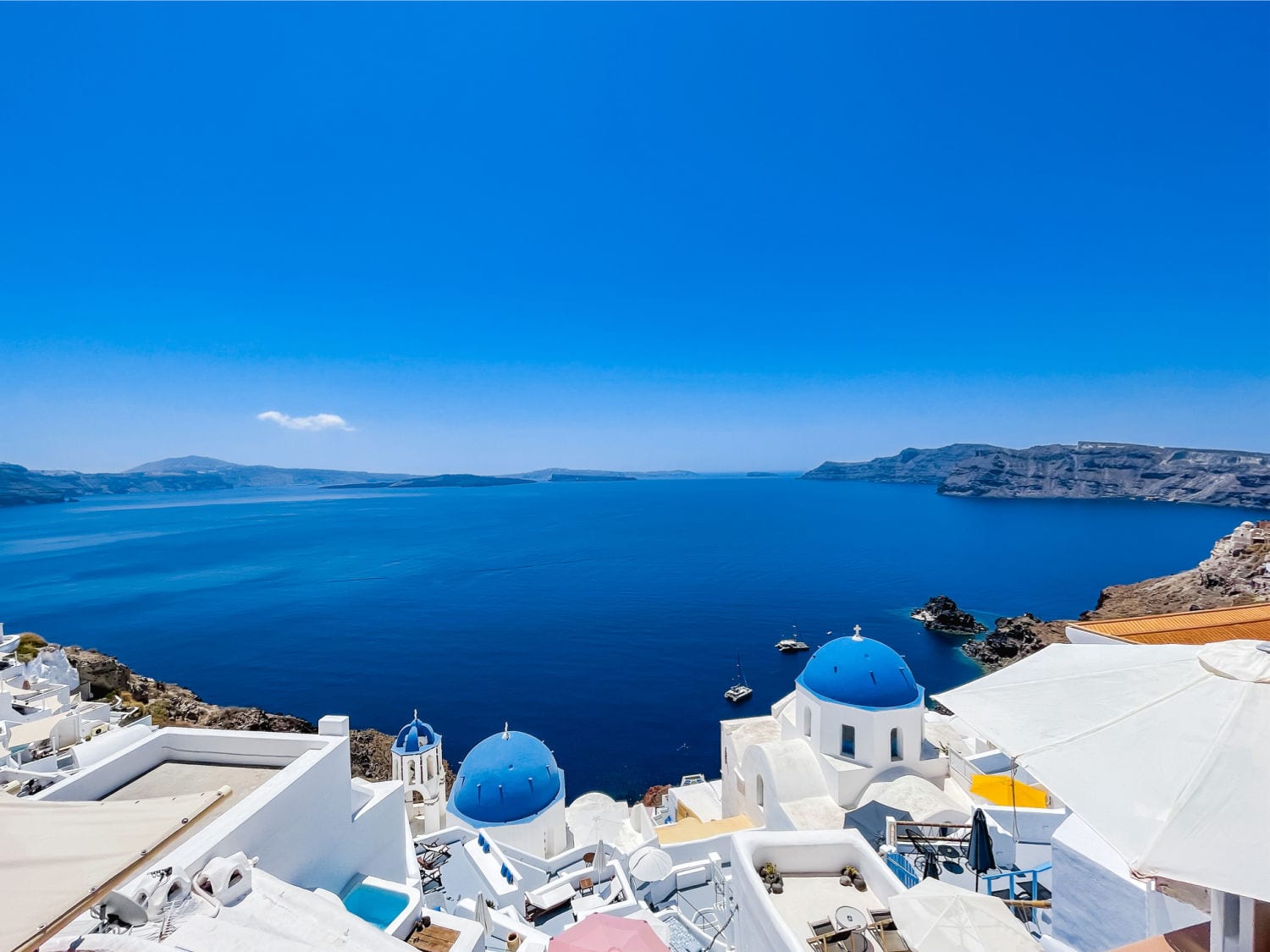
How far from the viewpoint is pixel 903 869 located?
1134cm

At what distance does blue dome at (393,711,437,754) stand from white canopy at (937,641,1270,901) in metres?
20.9

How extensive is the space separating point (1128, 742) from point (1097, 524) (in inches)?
5929

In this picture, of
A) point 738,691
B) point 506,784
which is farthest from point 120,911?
point 738,691

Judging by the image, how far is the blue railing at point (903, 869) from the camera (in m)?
11.0

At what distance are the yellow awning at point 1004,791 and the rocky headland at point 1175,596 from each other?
35.3 m

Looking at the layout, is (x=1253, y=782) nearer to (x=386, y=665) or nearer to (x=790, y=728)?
(x=790, y=728)

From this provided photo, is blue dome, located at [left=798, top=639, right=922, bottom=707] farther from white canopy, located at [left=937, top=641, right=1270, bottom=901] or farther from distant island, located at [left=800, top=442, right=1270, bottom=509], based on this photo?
distant island, located at [left=800, top=442, right=1270, bottom=509]

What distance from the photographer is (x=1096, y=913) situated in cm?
768

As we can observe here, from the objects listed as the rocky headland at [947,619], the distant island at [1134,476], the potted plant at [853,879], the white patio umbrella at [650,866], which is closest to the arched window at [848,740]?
the white patio umbrella at [650,866]

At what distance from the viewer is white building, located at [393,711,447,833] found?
2081 centimetres

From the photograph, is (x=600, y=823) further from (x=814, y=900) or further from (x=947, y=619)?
(x=947, y=619)

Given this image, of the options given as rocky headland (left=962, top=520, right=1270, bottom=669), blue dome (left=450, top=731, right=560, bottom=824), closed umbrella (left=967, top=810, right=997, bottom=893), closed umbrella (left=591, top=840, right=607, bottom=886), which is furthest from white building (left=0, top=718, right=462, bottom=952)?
rocky headland (left=962, top=520, right=1270, bottom=669)

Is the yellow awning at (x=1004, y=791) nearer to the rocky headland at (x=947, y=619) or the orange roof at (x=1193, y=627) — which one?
the orange roof at (x=1193, y=627)

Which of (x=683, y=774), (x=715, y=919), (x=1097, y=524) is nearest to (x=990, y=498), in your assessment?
(x=1097, y=524)
